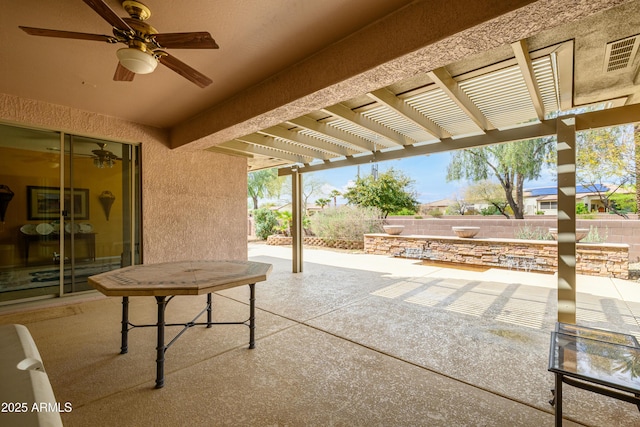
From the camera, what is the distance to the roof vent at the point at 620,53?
2.41m

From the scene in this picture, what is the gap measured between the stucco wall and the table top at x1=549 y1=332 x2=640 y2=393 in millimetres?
5216

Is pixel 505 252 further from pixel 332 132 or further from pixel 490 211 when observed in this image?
pixel 490 211

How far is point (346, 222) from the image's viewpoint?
11398 millimetres

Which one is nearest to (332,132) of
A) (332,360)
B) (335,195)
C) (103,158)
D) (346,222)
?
(332,360)

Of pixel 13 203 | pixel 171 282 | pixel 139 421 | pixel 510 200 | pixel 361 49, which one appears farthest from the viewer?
pixel 510 200

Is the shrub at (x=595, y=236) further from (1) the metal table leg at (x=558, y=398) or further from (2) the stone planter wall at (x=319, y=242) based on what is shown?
(1) the metal table leg at (x=558, y=398)

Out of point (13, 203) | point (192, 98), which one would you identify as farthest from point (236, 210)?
point (13, 203)

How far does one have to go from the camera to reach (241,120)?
357 centimetres

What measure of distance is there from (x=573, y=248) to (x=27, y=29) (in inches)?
203

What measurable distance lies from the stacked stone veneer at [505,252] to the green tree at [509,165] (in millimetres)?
5672

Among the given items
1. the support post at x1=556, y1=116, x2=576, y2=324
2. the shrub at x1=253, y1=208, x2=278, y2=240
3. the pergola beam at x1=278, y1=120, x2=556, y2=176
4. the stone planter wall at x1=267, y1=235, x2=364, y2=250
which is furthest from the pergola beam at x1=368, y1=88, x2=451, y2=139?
the shrub at x1=253, y1=208, x2=278, y2=240

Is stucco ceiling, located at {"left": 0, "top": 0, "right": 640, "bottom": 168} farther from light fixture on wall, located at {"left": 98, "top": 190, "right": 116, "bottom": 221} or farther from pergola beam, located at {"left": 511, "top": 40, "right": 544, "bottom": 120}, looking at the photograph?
light fixture on wall, located at {"left": 98, "top": 190, "right": 116, "bottom": 221}

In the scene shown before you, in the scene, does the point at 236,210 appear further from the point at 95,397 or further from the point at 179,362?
the point at 95,397

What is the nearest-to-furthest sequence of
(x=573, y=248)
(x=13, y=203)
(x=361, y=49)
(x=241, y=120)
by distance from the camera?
(x=361, y=49)
(x=573, y=248)
(x=241, y=120)
(x=13, y=203)
